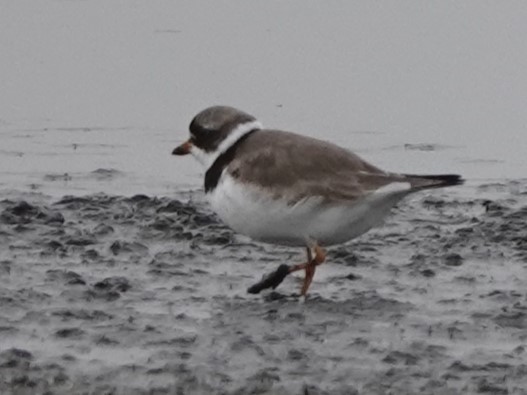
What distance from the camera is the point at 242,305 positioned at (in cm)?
768

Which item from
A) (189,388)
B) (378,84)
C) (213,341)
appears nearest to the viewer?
(189,388)

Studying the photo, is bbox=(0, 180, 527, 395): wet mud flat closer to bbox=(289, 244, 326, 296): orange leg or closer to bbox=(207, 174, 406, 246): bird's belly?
bbox=(289, 244, 326, 296): orange leg

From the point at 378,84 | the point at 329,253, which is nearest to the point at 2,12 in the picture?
the point at 378,84

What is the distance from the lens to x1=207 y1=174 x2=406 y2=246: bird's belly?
7.95m

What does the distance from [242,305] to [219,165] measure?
1.01 m

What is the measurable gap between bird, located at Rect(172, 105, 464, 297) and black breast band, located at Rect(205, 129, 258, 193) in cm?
6

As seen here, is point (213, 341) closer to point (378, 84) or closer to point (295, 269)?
point (295, 269)

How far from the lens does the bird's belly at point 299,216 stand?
313 inches

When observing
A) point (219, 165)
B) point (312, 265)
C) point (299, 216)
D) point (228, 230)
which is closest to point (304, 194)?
point (299, 216)

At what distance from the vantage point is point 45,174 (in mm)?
11047

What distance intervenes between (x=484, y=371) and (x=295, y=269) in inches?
70.2

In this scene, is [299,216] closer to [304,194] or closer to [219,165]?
[304,194]

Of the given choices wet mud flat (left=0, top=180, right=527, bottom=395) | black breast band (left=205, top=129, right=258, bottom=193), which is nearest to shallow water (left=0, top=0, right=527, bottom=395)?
wet mud flat (left=0, top=180, right=527, bottom=395)

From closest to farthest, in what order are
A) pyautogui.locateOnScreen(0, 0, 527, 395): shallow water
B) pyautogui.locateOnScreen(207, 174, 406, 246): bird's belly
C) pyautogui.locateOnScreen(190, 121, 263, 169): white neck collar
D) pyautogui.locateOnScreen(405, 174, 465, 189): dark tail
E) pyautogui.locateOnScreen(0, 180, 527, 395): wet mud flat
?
pyautogui.locateOnScreen(0, 180, 527, 395): wet mud flat < pyautogui.locateOnScreen(0, 0, 527, 395): shallow water < pyautogui.locateOnScreen(405, 174, 465, 189): dark tail < pyautogui.locateOnScreen(207, 174, 406, 246): bird's belly < pyautogui.locateOnScreen(190, 121, 263, 169): white neck collar
